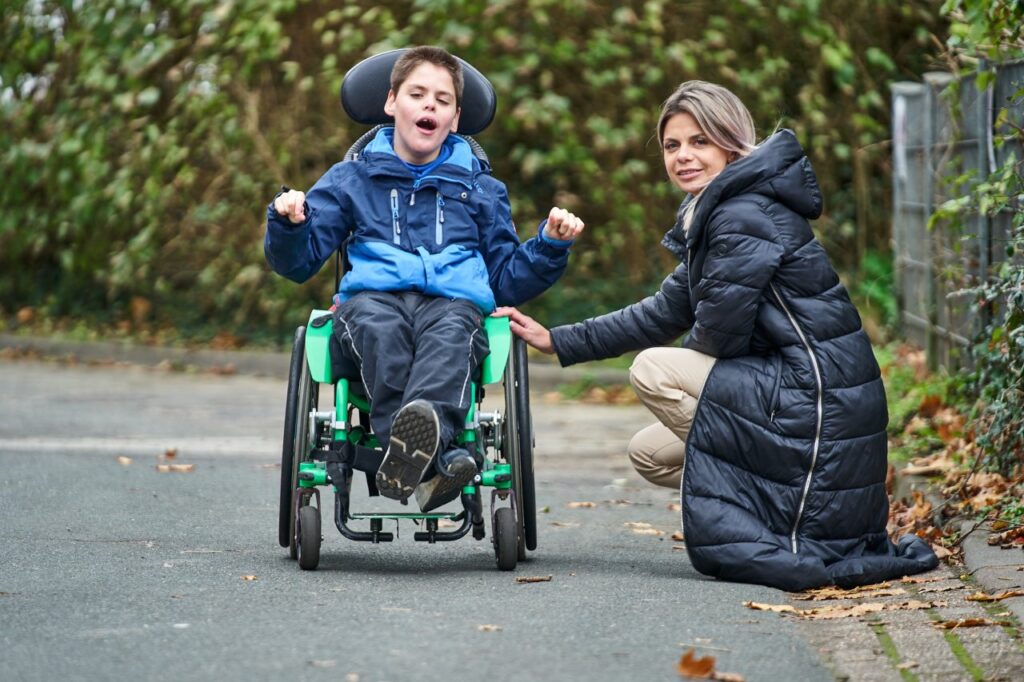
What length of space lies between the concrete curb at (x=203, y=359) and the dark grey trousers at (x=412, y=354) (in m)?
6.18

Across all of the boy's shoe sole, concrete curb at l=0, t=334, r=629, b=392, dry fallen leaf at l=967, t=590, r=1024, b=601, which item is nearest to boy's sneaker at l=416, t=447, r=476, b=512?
the boy's shoe sole

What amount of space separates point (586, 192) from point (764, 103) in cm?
146

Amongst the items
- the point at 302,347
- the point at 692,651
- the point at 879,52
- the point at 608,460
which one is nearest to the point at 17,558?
the point at 302,347

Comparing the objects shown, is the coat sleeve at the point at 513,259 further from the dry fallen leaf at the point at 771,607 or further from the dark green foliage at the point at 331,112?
the dark green foliage at the point at 331,112

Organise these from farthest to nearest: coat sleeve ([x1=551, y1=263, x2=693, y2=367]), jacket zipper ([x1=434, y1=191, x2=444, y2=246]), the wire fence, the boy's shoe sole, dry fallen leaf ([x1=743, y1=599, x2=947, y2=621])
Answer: the wire fence < coat sleeve ([x1=551, y1=263, x2=693, y2=367]) < jacket zipper ([x1=434, y1=191, x2=444, y2=246]) < the boy's shoe sole < dry fallen leaf ([x1=743, y1=599, x2=947, y2=621])

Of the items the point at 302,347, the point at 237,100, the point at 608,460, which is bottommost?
the point at 608,460

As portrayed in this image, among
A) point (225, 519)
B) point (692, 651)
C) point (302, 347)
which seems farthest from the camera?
point (225, 519)

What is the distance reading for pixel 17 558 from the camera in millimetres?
5207

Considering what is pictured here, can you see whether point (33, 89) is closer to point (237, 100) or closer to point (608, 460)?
point (237, 100)

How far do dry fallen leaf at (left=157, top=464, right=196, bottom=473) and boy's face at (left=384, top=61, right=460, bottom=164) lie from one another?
265 cm

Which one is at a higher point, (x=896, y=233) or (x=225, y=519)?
(x=896, y=233)

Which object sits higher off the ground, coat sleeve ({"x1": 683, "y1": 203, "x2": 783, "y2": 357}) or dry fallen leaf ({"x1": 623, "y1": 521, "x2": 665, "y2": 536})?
coat sleeve ({"x1": 683, "y1": 203, "x2": 783, "y2": 357})

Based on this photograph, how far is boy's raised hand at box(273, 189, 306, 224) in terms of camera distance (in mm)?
5043

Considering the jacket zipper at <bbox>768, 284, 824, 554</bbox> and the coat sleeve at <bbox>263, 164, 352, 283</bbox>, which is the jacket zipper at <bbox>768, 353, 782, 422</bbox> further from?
the coat sleeve at <bbox>263, 164, 352, 283</bbox>
